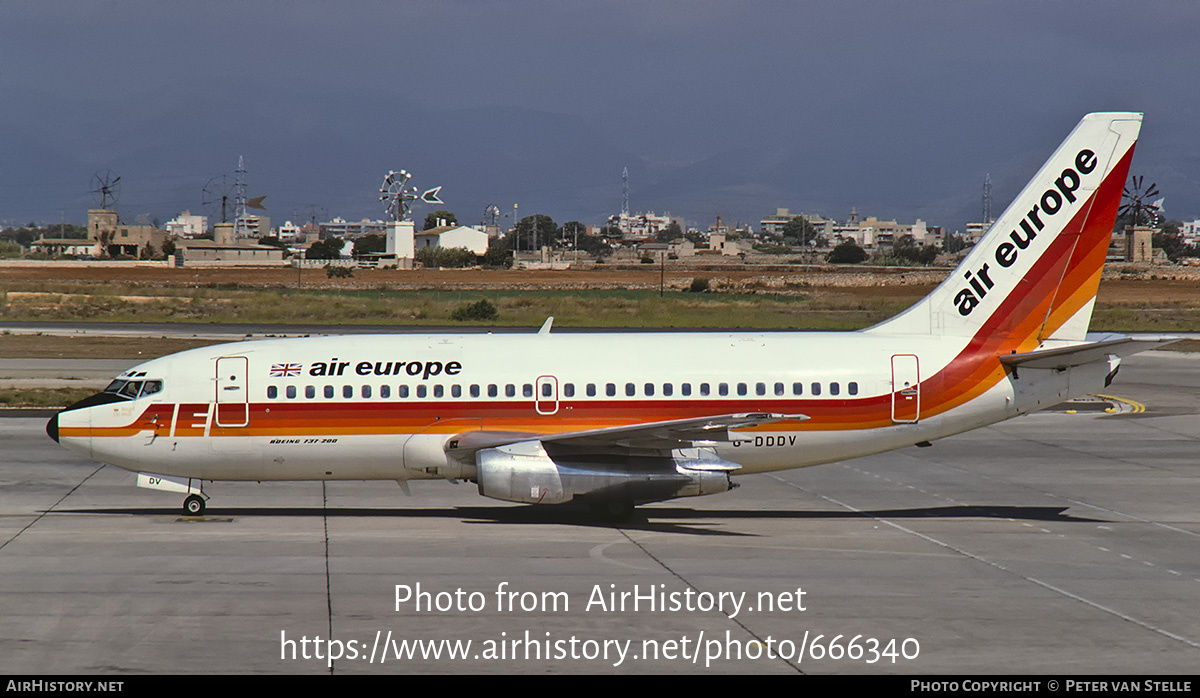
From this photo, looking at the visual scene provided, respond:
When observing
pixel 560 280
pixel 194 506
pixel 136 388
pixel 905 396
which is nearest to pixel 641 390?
pixel 905 396

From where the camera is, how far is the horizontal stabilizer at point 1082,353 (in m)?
23.8

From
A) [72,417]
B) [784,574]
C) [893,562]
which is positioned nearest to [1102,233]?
[893,562]

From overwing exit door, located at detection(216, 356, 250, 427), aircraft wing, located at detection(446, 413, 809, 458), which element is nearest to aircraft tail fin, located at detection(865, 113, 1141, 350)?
aircraft wing, located at detection(446, 413, 809, 458)

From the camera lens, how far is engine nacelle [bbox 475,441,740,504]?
23.2m

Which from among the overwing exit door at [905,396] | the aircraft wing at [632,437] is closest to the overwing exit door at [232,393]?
the aircraft wing at [632,437]

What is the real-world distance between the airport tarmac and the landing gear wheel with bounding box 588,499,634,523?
0.54m

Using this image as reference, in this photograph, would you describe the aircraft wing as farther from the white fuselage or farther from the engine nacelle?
the white fuselage

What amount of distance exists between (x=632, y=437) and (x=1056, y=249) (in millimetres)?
10665

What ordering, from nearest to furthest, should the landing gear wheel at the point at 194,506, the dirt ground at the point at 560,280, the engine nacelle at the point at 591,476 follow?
the engine nacelle at the point at 591,476 < the landing gear wheel at the point at 194,506 < the dirt ground at the point at 560,280

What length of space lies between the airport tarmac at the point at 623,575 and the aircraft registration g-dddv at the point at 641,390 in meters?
1.34

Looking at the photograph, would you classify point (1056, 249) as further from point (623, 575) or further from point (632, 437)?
point (623, 575)

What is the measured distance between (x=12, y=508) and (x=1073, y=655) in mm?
21797

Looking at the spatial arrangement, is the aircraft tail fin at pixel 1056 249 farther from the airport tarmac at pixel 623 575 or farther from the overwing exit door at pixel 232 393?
the overwing exit door at pixel 232 393
